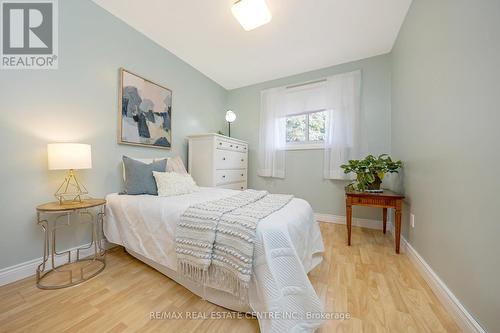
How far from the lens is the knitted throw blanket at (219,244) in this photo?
985 mm

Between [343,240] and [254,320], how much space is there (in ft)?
5.27

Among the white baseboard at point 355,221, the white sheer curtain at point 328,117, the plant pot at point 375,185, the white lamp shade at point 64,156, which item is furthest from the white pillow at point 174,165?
the plant pot at point 375,185

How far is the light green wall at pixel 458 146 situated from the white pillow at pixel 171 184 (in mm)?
2104

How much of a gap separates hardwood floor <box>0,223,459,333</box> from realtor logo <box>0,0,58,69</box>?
5.77 ft

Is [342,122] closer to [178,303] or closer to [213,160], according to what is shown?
[213,160]

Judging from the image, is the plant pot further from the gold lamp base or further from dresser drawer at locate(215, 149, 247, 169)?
the gold lamp base

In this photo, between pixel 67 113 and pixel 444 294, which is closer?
pixel 444 294

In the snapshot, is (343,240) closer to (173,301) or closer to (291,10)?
(173,301)

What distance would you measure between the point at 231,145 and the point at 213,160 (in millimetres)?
505

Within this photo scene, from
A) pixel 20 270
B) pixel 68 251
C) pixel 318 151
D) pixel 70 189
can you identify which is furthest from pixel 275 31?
pixel 20 270

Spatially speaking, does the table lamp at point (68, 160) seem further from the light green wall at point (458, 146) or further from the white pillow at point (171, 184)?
the light green wall at point (458, 146)

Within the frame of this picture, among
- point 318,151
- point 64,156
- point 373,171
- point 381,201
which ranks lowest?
point 381,201

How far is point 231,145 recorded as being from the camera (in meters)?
3.04

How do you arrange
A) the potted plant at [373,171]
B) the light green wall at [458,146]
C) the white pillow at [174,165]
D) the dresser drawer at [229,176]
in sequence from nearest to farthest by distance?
the light green wall at [458,146]
the potted plant at [373,171]
the white pillow at [174,165]
the dresser drawer at [229,176]
